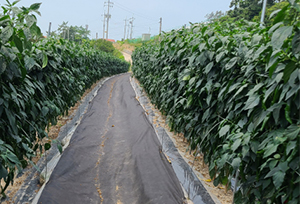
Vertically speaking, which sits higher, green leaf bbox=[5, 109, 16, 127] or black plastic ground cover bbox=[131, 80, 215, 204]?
green leaf bbox=[5, 109, 16, 127]

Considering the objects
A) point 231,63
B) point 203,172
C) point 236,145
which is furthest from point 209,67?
point 203,172

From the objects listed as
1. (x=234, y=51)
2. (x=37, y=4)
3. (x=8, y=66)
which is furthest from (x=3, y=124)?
(x=234, y=51)

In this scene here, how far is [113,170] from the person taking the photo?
4.11 meters

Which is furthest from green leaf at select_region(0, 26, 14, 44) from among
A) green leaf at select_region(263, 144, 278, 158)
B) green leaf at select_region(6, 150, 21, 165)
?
green leaf at select_region(263, 144, 278, 158)

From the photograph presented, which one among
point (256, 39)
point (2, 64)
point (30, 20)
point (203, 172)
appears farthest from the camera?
point (203, 172)

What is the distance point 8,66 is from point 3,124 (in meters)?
0.49

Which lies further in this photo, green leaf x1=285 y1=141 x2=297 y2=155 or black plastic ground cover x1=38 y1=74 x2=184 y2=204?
black plastic ground cover x1=38 y1=74 x2=184 y2=204

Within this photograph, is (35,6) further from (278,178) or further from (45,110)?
(278,178)

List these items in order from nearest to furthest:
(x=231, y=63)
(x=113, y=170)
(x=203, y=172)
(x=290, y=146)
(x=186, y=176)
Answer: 1. (x=290, y=146)
2. (x=231, y=63)
3. (x=186, y=176)
4. (x=203, y=172)
5. (x=113, y=170)

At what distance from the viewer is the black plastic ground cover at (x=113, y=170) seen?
312cm

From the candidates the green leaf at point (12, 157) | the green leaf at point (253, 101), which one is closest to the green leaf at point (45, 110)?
the green leaf at point (12, 157)

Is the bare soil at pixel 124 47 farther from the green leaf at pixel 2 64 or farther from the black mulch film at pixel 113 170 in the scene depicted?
the green leaf at pixel 2 64

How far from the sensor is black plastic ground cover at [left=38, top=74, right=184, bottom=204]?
10.2ft

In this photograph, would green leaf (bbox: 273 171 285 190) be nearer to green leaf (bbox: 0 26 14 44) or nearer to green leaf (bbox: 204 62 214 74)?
green leaf (bbox: 204 62 214 74)
